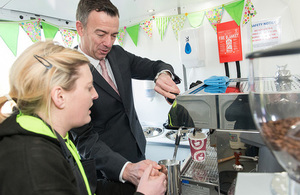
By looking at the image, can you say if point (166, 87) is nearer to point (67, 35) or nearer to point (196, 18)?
point (196, 18)

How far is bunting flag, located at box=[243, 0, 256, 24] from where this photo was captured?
5.73 ft

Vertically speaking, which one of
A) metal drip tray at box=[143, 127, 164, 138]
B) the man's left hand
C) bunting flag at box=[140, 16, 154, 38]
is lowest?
metal drip tray at box=[143, 127, 164, 138]

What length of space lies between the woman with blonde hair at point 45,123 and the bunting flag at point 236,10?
1576mm

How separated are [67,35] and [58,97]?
1906 millimetres

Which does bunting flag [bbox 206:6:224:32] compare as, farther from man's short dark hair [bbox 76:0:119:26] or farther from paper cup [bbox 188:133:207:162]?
paper cup [bbox 188:133:207:162]

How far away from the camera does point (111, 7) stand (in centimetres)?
107

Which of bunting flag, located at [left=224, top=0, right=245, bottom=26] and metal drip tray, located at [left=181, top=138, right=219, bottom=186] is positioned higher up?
bunting flag, located at [left=224, top=0, right=245, bottom=26]

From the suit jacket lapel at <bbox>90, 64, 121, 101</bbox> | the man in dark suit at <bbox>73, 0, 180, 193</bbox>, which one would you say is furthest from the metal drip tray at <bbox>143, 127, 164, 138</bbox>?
the suit jacket lapel at <bbox>90, 64, 121, 101</bbox>

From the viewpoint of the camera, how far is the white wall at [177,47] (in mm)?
1646

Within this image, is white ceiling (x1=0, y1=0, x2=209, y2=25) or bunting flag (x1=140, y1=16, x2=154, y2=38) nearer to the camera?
white ceiling (x1=0, y1=0, x2=209, y2=25)

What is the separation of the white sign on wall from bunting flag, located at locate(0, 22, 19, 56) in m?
2.18

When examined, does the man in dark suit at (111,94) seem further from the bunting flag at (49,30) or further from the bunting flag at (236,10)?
the bunting flag at (49,30)

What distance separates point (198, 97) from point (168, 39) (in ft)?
5.52

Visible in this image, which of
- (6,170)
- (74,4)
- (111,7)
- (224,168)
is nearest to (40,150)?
(6,170)
